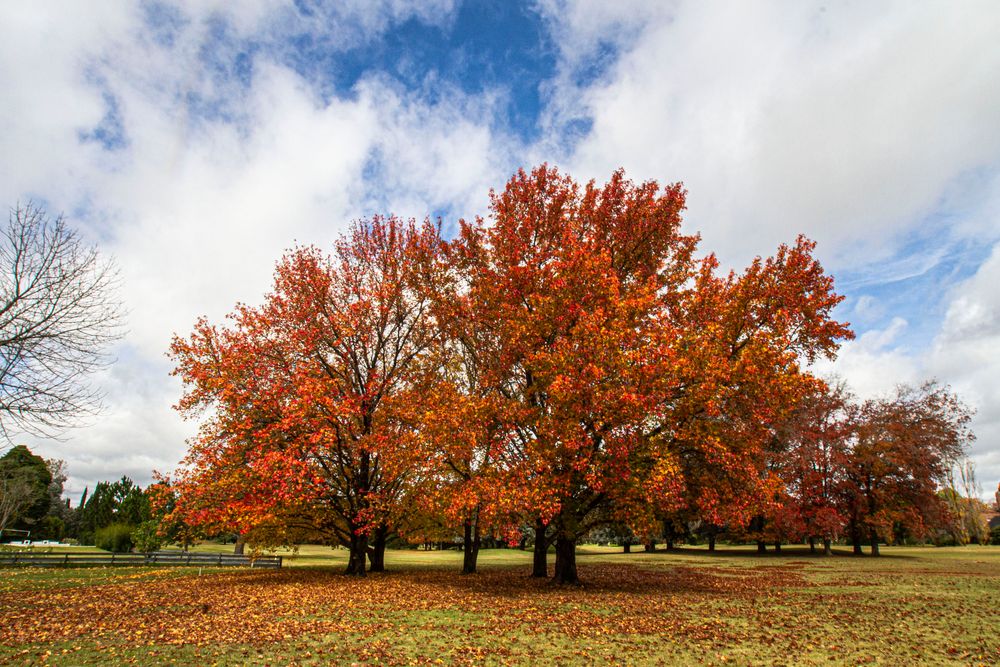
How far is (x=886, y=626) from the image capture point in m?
11.9

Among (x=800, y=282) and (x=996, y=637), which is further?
(x=800, y=282)

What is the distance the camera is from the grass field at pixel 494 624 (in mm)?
9297

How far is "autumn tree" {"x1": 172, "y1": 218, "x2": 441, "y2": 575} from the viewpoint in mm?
20797

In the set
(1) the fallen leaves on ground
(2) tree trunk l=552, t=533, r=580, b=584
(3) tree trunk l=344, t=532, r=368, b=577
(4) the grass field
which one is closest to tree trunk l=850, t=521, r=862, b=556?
(4) the grass field

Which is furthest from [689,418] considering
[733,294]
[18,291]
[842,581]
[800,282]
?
[18,291]

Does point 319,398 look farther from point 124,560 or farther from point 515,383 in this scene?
point 124,560

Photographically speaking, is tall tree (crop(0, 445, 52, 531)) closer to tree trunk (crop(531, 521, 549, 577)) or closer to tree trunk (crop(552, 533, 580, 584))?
tree trunk (crop(531, 521, 549, 577))

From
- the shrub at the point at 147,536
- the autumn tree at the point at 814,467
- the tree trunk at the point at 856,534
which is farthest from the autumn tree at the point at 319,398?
the tree trunk at the point at 856,534

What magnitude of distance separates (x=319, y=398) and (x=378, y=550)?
1014 centimetres

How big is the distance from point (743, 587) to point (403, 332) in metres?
18.3

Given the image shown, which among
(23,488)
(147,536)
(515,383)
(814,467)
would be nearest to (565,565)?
(515,383)

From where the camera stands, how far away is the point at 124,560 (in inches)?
1255

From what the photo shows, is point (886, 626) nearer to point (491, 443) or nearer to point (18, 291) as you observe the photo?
point (491, 443)

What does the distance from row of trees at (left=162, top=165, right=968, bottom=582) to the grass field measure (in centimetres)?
288
